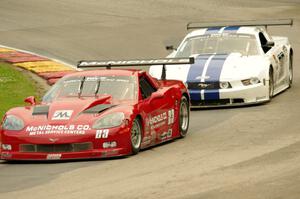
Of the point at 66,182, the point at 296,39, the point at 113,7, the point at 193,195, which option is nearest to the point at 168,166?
the point at 66,182

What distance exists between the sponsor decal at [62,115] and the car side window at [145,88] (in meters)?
1.36

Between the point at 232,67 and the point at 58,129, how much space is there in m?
6.50

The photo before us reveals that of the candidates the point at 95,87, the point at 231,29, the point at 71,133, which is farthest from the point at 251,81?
the point at 71,133

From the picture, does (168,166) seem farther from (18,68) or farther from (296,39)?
(296,39)

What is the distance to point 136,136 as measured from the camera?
590 inches

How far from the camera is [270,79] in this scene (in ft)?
68.6

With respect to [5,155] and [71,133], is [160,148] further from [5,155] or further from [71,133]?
[5,155]

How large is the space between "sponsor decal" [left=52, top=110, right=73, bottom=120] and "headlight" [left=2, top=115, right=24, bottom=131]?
0.44m

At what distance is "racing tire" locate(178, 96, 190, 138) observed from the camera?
55.0 ft

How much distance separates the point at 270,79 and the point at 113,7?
42.6 feet

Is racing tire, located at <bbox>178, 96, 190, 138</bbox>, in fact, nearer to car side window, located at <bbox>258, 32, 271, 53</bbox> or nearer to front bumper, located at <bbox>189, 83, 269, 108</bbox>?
front bumper, located at <bbox>189, 83, 269, 108</bbox>

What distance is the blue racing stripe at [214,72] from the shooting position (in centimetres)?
1972

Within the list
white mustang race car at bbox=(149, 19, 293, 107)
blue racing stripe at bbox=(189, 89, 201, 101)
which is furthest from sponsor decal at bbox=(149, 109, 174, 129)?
blue racing stripe at bbox=(189, 89, 201, 101)

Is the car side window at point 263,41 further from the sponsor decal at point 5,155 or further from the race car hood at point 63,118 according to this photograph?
the sponsor decal at point 5,155
